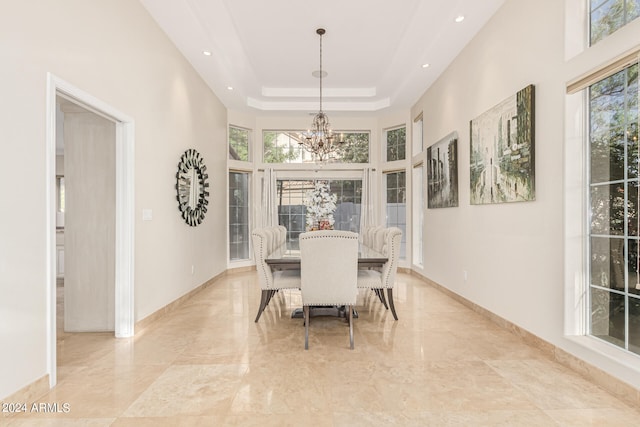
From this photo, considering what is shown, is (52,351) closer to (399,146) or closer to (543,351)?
(543,351)

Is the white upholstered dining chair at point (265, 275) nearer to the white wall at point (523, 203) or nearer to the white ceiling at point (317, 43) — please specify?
the white wall at point (523, 203)

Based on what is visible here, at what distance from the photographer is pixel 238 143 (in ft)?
21.9

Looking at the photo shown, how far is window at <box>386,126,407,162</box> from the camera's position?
6.59m

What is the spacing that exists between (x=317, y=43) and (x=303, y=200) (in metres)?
3.28

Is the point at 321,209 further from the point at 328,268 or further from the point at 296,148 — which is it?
the point at 296,148

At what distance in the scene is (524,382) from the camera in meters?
2.21

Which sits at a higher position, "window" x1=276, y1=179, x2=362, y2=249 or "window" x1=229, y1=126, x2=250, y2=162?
"window" x1=229, y1=126, x2=250, y2=162

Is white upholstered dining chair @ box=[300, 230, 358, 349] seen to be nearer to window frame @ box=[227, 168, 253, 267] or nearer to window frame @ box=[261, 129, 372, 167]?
window frame @ box=[227, 168, 253, 267]

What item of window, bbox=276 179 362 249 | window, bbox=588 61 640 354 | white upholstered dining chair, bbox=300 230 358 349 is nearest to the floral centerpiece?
white upholstered dining chair, bbox=300 230 358 349

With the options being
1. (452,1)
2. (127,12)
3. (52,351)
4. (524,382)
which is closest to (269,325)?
(52,351)

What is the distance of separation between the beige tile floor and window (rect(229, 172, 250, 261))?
3.15m

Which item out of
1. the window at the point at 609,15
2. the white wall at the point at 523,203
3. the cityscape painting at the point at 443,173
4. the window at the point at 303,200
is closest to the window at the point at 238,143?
the window at the point at 303,200

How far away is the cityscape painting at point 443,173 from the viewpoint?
437 centimetres

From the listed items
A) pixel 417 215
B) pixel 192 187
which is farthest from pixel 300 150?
pixel 192 187
